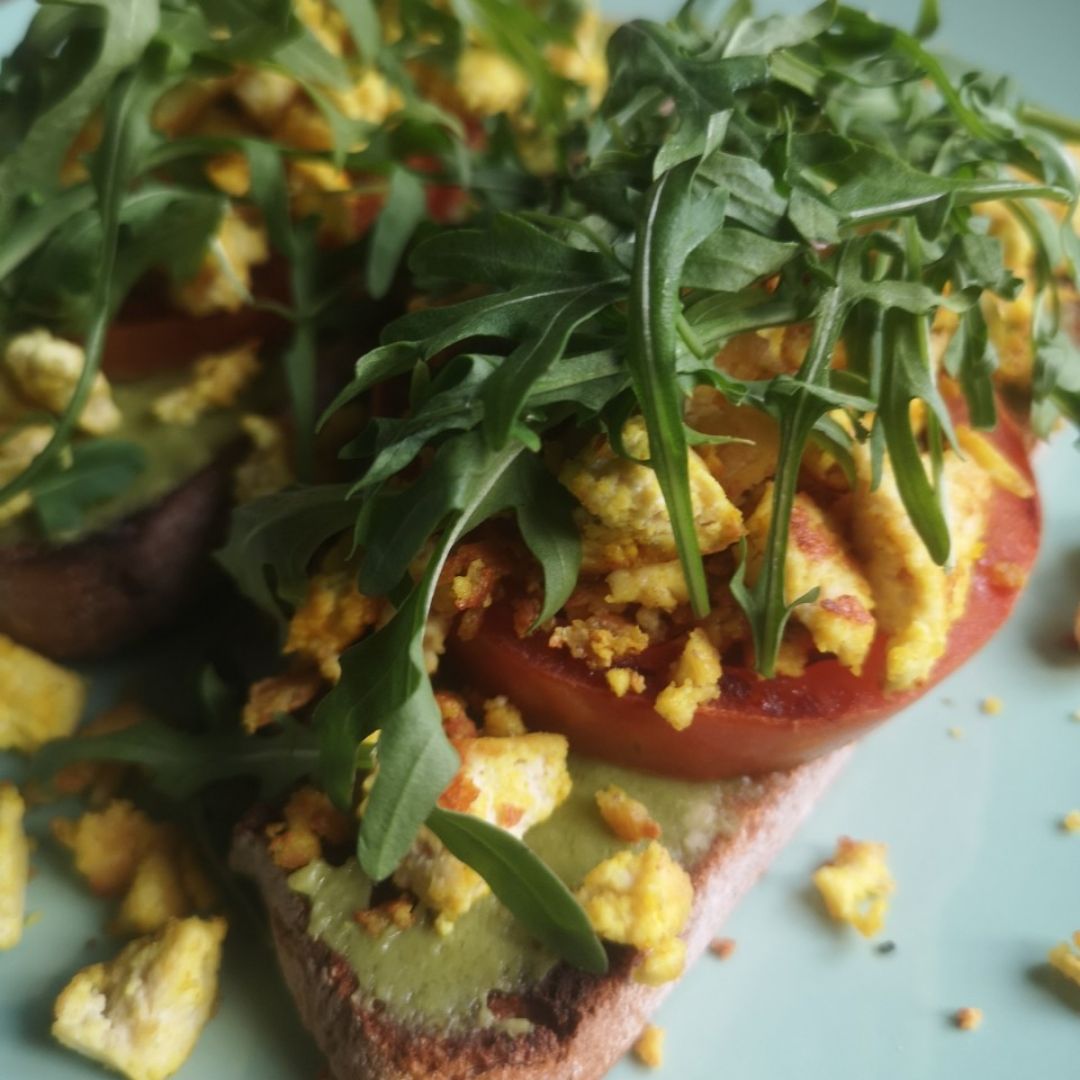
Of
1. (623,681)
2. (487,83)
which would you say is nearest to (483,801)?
(623,681)

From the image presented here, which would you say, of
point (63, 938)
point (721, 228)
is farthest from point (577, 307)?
point (63, 938)

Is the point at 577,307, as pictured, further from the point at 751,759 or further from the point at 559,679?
the point at 751,759

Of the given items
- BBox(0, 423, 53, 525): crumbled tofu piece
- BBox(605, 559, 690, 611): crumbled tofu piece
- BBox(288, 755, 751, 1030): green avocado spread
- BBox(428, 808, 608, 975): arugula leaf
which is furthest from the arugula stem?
BBox(0, 423, 53, 525): crumbled tofu piece

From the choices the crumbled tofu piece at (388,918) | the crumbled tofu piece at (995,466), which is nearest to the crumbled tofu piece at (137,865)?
the crumbled tofu piece at (388,918)

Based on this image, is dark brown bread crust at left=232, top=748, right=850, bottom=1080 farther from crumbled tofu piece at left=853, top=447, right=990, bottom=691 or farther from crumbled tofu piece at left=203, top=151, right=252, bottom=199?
crumbled tofu piece at left=203, top=151, right=252, bottom=199

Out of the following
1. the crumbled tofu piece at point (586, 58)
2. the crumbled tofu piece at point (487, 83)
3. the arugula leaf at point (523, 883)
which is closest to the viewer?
the arugula leaf at point (523, 883)

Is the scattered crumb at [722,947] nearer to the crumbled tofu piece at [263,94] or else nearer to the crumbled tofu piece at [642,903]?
the crumbled tofu piece at [642,903]
